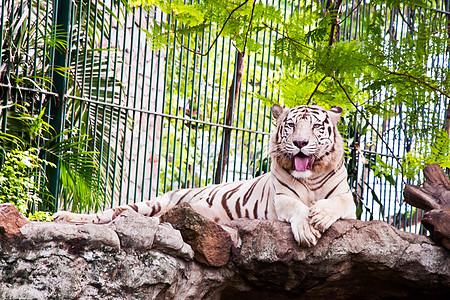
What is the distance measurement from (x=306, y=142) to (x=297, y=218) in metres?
0.58

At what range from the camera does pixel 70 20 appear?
5.52 meters

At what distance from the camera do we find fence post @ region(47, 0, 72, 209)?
5230mm

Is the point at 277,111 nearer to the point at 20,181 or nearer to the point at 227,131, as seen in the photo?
the point at 20,181

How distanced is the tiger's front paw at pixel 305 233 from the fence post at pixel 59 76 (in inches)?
98.7

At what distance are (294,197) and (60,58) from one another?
2783 mm

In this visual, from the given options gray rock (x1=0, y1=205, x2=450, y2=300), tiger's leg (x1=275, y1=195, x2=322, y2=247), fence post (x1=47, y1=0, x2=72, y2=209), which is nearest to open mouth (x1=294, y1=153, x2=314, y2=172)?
tiger's leg (x1=275, y1=195, x2=322, y2=247)

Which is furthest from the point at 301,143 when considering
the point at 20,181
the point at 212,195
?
the point at 20,181

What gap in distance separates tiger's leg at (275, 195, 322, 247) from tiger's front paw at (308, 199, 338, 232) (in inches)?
1.5

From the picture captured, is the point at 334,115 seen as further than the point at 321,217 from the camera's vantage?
Result: Yes

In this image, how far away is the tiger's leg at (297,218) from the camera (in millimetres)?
3512

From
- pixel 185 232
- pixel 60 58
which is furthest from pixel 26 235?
pixel 60 58

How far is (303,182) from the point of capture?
407cm

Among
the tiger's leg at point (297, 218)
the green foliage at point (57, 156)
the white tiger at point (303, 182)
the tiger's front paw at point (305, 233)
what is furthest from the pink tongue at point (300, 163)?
the green foliage at point (57, 156)

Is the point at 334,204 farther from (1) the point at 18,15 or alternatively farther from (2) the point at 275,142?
(1) the point at 18,15
